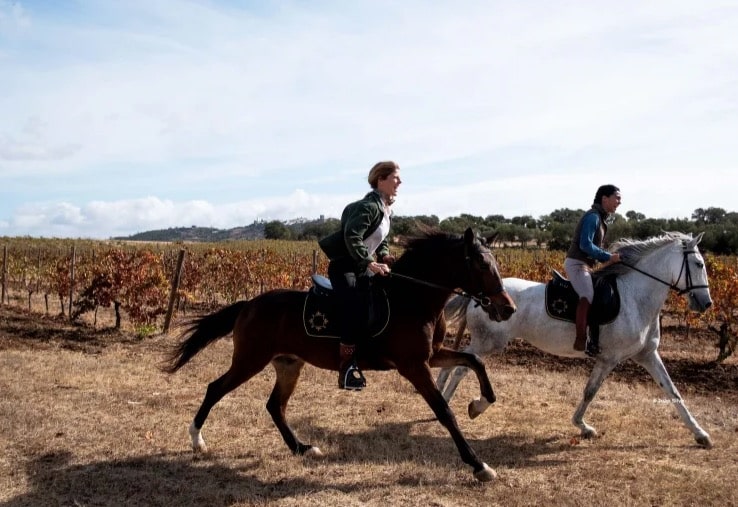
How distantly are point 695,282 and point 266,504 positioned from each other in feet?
16.3

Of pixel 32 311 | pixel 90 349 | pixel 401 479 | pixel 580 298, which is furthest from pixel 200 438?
pixel 32 311

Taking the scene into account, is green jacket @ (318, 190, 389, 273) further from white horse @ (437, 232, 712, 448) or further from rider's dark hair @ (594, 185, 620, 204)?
rider's dark hair @ (594, 185, 620, 204)

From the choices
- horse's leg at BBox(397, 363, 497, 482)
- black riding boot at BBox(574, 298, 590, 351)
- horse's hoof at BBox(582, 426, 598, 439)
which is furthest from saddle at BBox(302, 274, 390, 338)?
horse's hoof at BBox(582, 426, 598, 439)

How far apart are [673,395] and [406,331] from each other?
3238 mm

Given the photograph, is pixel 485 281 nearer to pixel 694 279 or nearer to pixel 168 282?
pixel 694 279

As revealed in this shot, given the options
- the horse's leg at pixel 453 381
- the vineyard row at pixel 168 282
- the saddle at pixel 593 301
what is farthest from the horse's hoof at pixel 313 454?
the vineyard row at pixel 168 282

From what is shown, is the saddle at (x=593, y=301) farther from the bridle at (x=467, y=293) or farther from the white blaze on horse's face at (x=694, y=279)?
the bridle at (x=467, y=293)

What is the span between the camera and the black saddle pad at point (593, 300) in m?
6.89

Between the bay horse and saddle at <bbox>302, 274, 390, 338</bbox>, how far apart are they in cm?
6

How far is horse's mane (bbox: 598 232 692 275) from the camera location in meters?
7.17

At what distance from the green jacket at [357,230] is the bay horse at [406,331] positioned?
407 mm

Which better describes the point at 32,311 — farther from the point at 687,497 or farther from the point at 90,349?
the point at 687,497

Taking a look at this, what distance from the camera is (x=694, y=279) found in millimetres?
6883

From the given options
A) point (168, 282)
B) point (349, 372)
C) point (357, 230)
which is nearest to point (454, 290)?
point (357, 230)
